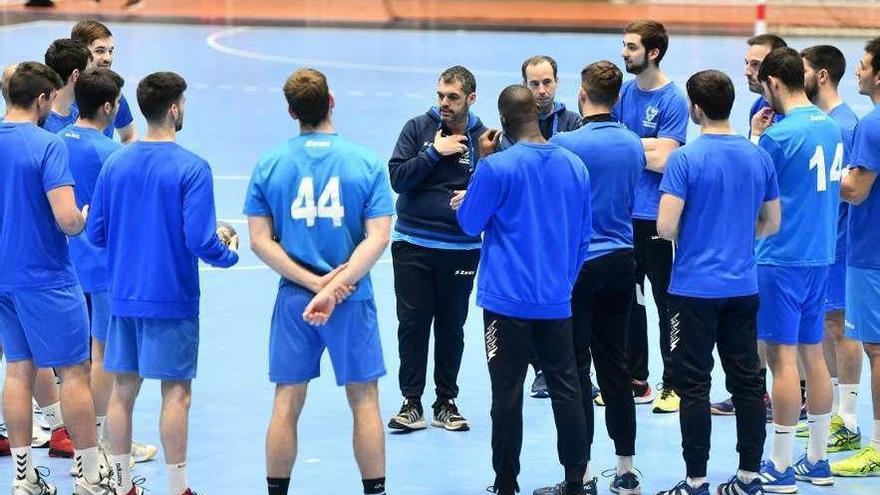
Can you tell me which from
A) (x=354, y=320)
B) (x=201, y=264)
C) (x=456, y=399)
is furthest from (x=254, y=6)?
(x=354, y=320)

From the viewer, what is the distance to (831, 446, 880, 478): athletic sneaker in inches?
327

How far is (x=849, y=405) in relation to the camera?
8867 millimetres

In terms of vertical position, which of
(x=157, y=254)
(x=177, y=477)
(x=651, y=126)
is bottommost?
(x=177, y=477)

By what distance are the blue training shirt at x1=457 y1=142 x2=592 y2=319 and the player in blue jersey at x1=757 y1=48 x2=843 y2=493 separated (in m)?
1.28

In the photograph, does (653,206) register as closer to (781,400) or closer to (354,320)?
(781,400)

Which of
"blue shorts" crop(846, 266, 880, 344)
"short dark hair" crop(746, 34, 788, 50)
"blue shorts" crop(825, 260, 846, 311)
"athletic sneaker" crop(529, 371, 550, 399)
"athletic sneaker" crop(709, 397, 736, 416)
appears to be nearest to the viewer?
"blue shorts" crop(846, 266, 880, 344)

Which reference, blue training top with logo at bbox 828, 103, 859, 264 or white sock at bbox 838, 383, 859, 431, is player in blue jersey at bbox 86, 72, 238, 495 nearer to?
blue training top with logo at bbox 828, 103, 859, 264

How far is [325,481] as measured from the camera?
817 cm

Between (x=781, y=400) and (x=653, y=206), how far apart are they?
190cm

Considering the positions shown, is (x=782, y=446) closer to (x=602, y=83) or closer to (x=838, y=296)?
(x=838, y=296)

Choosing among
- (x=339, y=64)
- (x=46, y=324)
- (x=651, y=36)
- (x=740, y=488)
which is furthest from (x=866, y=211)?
(x=339, y=64)

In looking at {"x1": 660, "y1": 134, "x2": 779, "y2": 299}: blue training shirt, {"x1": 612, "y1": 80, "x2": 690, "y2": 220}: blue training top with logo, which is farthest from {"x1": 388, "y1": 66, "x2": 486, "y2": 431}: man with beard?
{"x1": 660, "y1": 134, "x2": 779, "y2": 299}: blue training shirt

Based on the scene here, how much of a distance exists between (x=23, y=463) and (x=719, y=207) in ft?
13.2

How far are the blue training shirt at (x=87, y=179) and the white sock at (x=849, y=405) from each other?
459 centimetres
